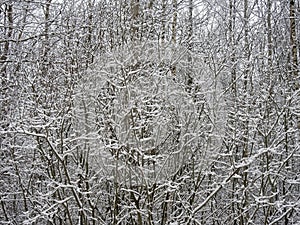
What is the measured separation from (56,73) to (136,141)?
1.60 meters

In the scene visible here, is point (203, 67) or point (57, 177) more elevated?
point (203, 67)

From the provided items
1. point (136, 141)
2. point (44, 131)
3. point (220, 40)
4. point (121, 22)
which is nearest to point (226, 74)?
point (220, 40)

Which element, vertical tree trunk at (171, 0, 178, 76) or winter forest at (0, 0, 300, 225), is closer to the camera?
winter forest at (0, 0, 300, 225)

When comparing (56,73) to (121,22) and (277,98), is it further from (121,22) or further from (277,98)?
(277,98)

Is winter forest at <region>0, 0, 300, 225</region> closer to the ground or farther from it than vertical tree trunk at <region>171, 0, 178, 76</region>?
closer to the ground

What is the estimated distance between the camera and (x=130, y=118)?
4488mm

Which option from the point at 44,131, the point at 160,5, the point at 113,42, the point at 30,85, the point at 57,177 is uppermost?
the point at 160,5

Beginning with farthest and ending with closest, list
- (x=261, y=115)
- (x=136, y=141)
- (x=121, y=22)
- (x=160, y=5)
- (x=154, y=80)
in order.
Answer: (x=160, y=5) → (x=261, y=115) → (x=121, y=22) → (x=154, y=80) → (x=136, y=141)

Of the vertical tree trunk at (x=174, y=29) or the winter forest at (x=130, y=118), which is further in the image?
the vertical tree trunk at (x=174, y=29)

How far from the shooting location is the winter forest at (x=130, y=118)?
445 cm

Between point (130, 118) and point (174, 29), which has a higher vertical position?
point (174, 29)

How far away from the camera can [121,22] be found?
5.12 meters

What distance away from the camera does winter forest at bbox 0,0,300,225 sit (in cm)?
445

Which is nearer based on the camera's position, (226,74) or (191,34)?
(191,34)
